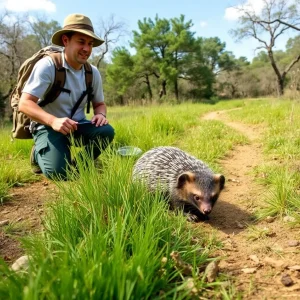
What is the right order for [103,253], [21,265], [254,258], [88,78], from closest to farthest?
[103,253] < [21,265] < [254,258] < [88,78]

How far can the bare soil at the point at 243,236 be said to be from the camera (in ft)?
5.53

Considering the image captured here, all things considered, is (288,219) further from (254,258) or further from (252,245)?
(254,258)

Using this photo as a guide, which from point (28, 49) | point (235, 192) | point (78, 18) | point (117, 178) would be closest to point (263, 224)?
point (235, 192)

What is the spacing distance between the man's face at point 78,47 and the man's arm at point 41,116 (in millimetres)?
742

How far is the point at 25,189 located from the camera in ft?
12.0

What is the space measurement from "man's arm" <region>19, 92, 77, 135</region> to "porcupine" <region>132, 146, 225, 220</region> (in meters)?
0.90

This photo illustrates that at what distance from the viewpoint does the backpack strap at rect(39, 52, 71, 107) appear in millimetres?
3795

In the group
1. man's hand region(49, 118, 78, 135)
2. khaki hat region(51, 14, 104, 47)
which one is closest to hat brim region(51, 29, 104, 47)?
khaki hat region(51, 14, 104, 47)

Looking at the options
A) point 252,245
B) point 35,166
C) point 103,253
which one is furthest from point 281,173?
point 35,166

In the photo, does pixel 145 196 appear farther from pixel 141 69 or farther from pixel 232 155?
pixel 141 69

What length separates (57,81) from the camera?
3822 millimetres

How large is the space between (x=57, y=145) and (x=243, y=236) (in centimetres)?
273

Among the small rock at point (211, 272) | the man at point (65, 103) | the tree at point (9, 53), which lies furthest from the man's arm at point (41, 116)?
the tree at point (9, 53)

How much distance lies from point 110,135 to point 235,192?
1.98 metres
